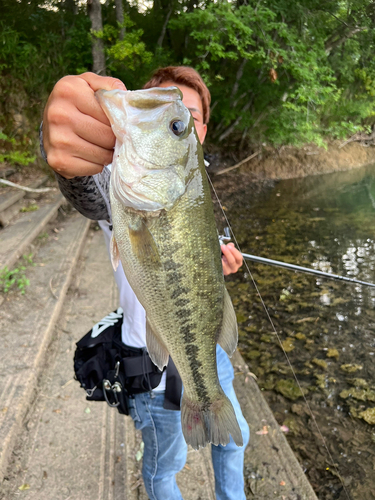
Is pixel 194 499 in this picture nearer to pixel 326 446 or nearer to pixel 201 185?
pixel 326 446

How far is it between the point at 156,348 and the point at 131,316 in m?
0.56

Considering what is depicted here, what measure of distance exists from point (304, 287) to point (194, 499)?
4.10 m

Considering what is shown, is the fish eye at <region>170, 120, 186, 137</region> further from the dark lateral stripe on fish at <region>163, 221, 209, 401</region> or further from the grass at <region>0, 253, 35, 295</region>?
the grass at <region>0, 253, 35, 295</region>

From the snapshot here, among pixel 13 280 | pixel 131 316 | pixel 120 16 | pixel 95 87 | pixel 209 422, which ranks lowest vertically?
pixel 13 280

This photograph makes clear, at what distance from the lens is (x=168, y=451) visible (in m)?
1.81

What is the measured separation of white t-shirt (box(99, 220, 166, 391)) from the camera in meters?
1.80

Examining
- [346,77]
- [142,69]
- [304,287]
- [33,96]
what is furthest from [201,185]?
[346,77]

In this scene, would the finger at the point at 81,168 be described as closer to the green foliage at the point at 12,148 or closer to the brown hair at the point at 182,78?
the brown hair at the point at 182,78

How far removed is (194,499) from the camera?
227 centimetres

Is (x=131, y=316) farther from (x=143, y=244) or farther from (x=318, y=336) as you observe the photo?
(x=318, y=336)

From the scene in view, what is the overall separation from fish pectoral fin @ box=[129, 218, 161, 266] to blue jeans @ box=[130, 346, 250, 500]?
98cm

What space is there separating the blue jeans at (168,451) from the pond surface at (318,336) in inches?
45.3

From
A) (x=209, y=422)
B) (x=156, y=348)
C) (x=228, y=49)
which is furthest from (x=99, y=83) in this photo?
(x=228, y=49)

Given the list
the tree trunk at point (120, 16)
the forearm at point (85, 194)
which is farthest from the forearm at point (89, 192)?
the tree trunk at point (120, 16)
